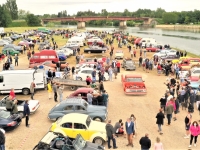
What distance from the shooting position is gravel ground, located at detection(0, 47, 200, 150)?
14.6 meters

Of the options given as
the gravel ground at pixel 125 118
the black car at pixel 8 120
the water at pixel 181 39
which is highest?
the black car at pixel 8 120

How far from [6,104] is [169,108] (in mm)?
9227

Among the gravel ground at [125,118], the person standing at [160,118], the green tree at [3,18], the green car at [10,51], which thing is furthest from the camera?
the green tree at [3,18]

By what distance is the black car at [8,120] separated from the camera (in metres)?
15.7

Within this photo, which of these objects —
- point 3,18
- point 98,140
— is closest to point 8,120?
point 98,140

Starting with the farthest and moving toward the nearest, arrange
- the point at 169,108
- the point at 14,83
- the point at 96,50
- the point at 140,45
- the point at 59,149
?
the point at 140,45, the point at 96,50, the point at 14,83, the point at 169,108, the point at 59,149

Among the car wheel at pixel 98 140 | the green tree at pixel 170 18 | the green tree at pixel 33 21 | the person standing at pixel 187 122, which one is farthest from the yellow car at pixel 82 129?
the green tree at pixel 170 18

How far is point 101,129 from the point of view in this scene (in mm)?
13977

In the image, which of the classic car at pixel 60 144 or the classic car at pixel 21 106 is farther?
the classic car at pixel 21 106

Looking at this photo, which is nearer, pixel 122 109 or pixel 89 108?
pixel 89 108

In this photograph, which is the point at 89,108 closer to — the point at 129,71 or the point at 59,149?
the point at 59,149

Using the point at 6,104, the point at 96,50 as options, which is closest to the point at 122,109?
the point at 6,104

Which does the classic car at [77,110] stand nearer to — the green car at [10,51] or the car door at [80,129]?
the car door at [80,129]

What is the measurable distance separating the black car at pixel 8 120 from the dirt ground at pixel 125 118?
0.34m
